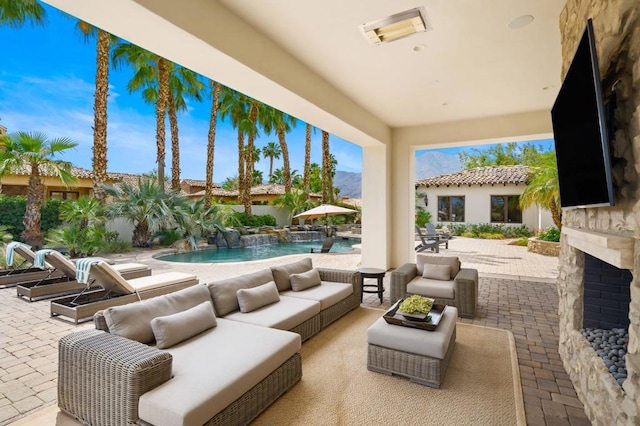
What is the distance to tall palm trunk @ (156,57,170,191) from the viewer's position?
1252 centimetres

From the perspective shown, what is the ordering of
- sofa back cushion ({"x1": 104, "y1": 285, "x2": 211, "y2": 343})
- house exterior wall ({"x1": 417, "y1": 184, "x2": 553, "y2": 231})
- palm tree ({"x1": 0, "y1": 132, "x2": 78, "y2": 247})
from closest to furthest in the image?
1. sofa back cushion ({"x1": 104, "y1": 285, "x2": 211, "y2": 343})
2. palm tree ({"x1": 0, "y1": 132, "x2": 78, "y2": 247})
3. house exterior wall ({"x1": 417, "y1": 184, "x2": 553, "y2": 231})

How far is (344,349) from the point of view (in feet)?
12.3

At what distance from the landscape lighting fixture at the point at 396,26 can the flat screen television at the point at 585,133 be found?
5.60 feet

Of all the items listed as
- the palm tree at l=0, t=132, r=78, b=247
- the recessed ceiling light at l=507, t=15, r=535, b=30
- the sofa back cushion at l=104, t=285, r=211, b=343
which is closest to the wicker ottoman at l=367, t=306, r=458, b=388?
the sofa back cushion at l=104, t=285, r=211, b=343

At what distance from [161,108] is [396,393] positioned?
1338 centimetres

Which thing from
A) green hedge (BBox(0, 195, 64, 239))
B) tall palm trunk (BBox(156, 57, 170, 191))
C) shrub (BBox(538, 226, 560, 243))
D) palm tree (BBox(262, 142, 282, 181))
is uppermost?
palm tree (BBox(262, 142, 282, 181))

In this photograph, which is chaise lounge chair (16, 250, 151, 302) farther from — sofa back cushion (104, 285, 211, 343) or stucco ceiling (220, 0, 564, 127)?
stucco ceiling (220, 0, 564, 127)

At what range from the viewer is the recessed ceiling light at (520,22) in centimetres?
366

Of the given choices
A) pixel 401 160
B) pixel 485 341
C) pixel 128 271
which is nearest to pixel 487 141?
pixel 401 160

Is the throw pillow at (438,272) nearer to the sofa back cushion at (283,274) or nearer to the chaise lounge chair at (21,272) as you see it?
the sofa back cushion at (283,274)

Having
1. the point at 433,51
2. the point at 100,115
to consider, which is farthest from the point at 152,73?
the point at 433,51

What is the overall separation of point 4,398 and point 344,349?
3130 mm

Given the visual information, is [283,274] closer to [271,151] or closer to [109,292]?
[109,292]

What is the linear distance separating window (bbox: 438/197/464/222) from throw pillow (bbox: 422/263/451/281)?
1349 cm
